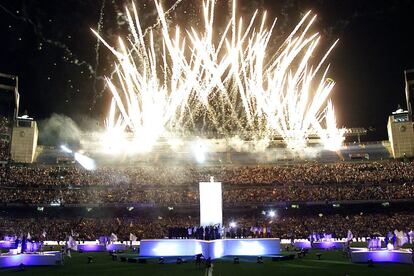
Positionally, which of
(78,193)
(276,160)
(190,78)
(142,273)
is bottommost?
(142,273)

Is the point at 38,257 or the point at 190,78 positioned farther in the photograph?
the point at 190,78

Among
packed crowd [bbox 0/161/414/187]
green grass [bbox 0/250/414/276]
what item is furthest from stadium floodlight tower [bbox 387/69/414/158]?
green grass [bbox 0/250/414/276]

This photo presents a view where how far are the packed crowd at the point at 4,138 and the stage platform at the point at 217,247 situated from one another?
38.8 metres

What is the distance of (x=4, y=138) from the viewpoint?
62.8 metres

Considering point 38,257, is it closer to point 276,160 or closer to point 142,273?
point 142,273

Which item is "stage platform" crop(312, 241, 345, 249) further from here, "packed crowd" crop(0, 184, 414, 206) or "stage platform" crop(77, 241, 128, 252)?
"stage platform" crop(77, 241, 128, 252)

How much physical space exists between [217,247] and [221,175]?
30.6 m

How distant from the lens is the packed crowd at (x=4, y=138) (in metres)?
61.0

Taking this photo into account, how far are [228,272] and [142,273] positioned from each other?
437 cm

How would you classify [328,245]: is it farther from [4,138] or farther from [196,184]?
[4,138]

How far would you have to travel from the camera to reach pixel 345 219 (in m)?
53.4

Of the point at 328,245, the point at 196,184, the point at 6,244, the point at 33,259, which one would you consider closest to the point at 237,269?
the point at 33,259

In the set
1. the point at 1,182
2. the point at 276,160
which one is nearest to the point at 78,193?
the point at 1,182

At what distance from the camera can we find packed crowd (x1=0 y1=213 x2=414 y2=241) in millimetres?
49281
